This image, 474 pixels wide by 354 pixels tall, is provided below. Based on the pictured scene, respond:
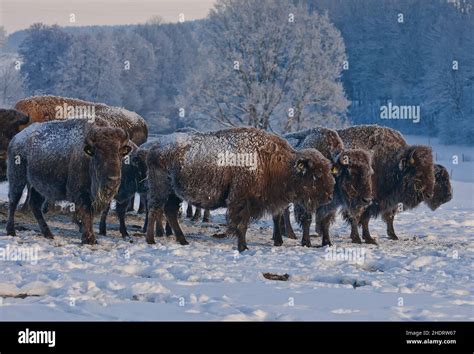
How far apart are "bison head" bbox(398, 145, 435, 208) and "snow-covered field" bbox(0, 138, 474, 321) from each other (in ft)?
4.17

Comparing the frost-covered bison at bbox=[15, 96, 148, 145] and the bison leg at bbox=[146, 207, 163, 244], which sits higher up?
the frost-covered bison at bbox=[15, 96, 148, 145]

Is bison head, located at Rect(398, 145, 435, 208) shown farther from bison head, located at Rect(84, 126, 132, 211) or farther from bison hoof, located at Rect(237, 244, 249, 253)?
bison head, located at Rect(84, 126, 132, 211)

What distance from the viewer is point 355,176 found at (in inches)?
580

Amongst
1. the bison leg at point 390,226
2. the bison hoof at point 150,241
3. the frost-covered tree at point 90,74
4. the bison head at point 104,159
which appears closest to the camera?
the bison head at point 104,159

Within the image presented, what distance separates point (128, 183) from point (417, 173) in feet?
18.9

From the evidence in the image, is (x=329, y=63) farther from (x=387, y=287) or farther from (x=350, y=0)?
(x=350, y=0)

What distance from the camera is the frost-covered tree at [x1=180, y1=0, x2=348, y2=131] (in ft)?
137

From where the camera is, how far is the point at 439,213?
25234mm

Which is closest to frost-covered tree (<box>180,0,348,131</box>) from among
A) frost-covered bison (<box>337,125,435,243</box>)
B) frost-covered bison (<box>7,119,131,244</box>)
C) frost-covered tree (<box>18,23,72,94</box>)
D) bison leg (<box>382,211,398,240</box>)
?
frost-covered bison (<box>337,125,435,243</box>)
